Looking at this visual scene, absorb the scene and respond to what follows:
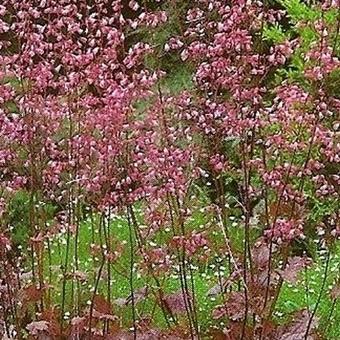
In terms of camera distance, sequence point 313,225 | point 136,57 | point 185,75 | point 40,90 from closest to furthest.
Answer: point 136,57 → point 40,90 → point 313,225 → point 185,75

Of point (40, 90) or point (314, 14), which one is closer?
point (40, 90)

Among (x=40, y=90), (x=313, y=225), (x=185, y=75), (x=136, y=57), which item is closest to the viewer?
(x=136, y=57)

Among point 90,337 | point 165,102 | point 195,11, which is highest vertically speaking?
point 195,11

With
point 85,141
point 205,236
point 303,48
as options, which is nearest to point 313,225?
point 303,48

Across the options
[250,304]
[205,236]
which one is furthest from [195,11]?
[250,304]

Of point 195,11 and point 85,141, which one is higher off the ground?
point 195,11

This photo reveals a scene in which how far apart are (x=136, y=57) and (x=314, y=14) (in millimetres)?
2753

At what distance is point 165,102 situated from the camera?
10.2ft

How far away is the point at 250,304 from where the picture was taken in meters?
3.04

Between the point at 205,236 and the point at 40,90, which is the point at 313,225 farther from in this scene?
the point at 40,90

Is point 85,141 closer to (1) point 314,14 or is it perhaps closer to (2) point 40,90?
(2) point 40,90

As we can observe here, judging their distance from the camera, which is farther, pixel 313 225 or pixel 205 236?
pixel 313 225

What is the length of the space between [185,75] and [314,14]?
225 cm

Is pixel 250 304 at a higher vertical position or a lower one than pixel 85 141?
lower
